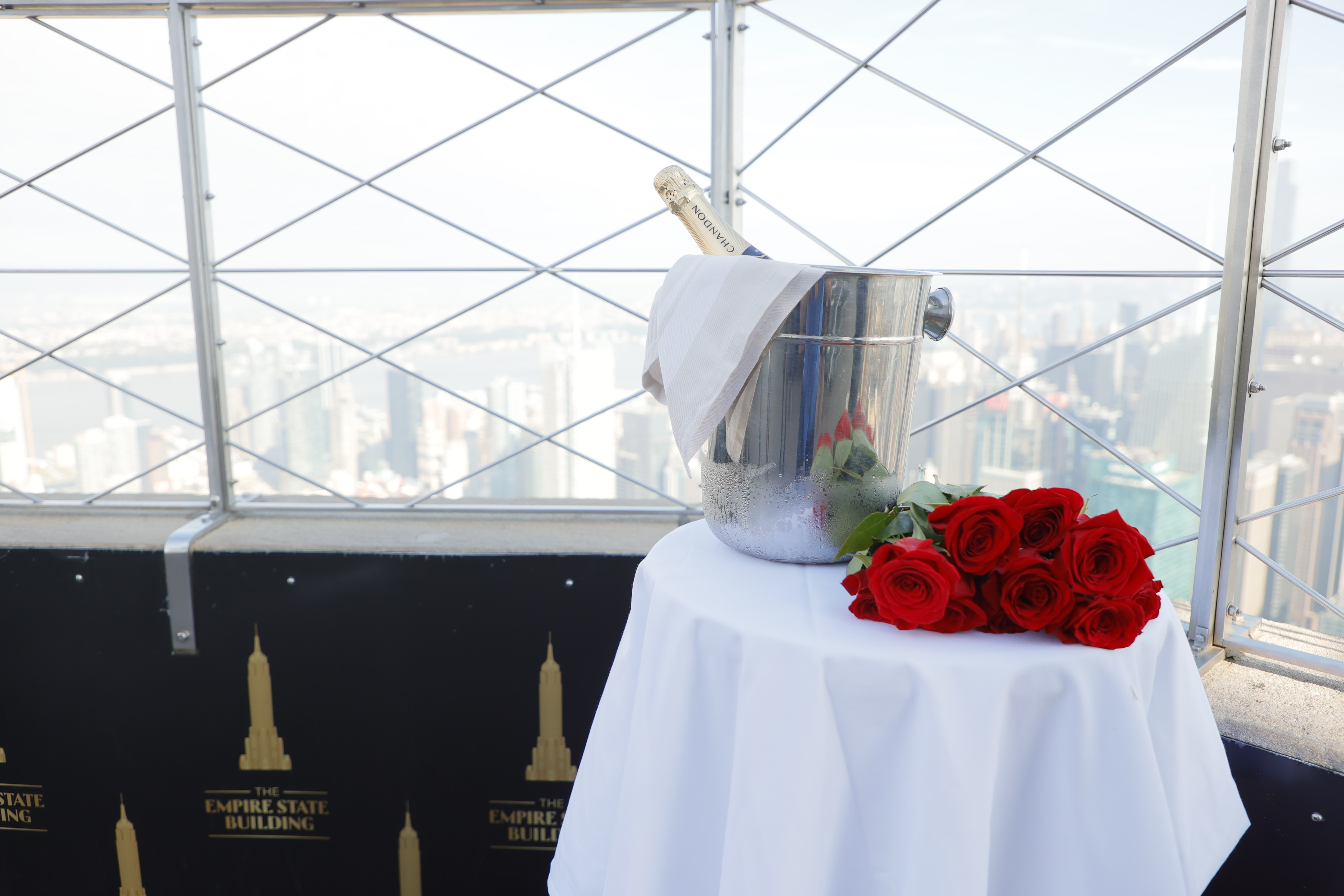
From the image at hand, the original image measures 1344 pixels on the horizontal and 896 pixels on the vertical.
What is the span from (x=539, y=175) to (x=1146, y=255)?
3.47 ft

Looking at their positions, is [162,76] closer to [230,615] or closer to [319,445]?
[319,445]

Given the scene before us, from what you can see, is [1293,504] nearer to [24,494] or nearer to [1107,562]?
[1107,562]

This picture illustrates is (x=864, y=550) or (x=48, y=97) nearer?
(x=864, y=550)

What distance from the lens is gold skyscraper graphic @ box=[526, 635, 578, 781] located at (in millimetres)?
1463

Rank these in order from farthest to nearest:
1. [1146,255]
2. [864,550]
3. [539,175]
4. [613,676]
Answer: [539,175] < [1146,255] < [613,676] < [864,550]

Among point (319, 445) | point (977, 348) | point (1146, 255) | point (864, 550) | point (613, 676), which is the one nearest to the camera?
point (864, 550)

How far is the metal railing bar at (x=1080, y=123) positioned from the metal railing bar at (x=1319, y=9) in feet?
0.20

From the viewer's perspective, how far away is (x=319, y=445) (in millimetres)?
1669

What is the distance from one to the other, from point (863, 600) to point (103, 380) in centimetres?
161

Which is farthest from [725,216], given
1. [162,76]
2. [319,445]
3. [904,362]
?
[162,76]

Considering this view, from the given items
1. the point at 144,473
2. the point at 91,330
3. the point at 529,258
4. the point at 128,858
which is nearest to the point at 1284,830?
the point at 529,258

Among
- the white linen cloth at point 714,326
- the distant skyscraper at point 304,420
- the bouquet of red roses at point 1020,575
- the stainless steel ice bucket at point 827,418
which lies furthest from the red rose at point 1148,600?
the distant skyscraper at point 304,420

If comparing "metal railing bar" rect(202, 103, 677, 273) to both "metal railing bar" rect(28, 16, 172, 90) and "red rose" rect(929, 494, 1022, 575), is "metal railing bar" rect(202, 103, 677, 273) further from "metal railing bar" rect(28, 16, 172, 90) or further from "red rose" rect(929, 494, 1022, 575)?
"red rose" rect(929, 494, 1022, 575)

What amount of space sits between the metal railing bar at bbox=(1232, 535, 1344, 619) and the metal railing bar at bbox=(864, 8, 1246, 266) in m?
0.66
